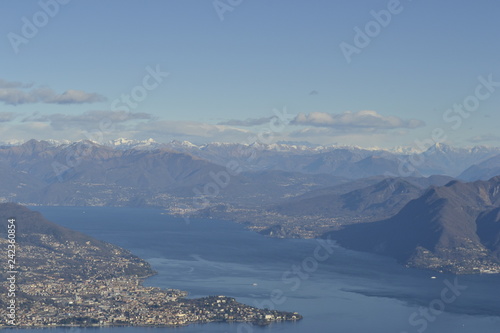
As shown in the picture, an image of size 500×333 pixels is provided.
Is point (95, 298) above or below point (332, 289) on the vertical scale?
above

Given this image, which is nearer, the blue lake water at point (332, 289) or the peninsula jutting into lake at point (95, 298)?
the peninsula jutting into lake at point (95, 298)

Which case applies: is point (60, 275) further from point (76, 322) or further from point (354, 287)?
point (354, 287)

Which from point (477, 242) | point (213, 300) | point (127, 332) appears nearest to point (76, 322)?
point (127, 332)

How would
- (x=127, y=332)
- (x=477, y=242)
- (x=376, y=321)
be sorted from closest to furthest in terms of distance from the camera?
(x=127, y=332) < (x=376, y=321) < (x=477, y=242)

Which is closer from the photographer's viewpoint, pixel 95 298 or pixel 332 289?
pixel 95 298

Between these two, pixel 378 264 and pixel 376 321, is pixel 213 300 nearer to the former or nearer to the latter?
pixel 376 321

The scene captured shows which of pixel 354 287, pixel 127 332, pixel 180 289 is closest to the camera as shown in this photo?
→ pixel 127 332

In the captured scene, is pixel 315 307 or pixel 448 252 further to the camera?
pixel 448 252

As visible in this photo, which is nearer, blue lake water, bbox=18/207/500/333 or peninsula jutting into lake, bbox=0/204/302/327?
peninsula jutting into lake, bbox=0/204/302/327
